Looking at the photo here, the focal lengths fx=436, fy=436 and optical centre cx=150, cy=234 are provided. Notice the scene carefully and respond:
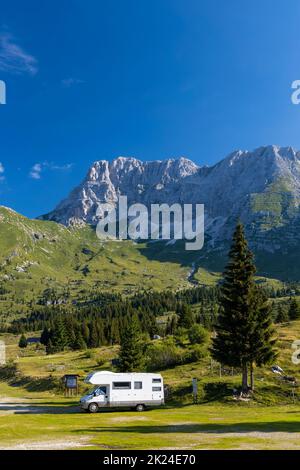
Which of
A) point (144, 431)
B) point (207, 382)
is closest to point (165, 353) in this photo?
point (207, 382)

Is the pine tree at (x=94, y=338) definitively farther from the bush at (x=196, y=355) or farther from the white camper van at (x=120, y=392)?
the white camper van at (x=120, y=392)

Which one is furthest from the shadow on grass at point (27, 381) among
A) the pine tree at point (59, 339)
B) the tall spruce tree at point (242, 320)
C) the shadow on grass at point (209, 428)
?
the pine tree at point (59, 339)

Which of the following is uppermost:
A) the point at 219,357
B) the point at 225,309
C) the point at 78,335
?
the point at 225,309

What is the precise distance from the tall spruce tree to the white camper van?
9.68 m

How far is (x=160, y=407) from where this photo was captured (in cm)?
4638

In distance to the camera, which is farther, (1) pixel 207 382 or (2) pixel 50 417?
(1) pixel 207 382

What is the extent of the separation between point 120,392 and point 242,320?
1597 cm

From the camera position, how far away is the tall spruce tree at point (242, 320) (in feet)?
160

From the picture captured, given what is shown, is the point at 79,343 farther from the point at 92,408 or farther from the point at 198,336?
the point at 92,408

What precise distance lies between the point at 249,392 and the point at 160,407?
10.0 meters

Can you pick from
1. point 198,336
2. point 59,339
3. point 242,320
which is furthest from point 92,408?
point 59,339

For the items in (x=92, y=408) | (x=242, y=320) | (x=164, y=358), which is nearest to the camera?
(x=92, y=408)

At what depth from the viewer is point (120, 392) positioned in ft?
143

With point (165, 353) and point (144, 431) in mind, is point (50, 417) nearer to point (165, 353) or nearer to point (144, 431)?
point (144, 431)
